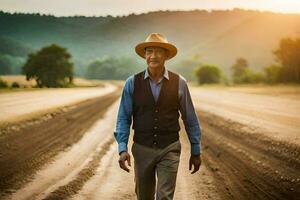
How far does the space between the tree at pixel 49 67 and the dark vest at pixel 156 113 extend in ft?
270

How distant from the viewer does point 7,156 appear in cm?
961

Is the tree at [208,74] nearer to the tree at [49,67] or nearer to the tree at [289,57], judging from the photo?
the tree at [289,57]

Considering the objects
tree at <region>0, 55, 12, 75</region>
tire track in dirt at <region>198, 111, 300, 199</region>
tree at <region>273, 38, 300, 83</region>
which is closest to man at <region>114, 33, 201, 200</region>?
tire track in dirt at <region>198, 111, 300, 199</region>

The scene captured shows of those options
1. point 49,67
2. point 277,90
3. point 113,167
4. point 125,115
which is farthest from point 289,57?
point 125,115

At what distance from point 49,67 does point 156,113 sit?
84589mm

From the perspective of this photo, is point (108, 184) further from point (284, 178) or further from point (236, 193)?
point (284, 178)

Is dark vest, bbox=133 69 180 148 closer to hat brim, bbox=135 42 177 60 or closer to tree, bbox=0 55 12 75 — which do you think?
hat brim, bbox=135 42 177 60

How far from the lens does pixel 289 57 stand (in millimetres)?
73312

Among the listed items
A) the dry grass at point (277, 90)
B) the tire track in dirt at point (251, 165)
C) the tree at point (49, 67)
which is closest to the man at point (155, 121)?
the tire track in dirt at point (251, 165)

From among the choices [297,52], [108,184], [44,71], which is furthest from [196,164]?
[44,71]

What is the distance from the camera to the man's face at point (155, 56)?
3.92m

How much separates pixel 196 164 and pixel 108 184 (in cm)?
318

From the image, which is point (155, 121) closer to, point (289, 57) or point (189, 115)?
point (189, 115)

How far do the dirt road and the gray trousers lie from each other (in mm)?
2284
